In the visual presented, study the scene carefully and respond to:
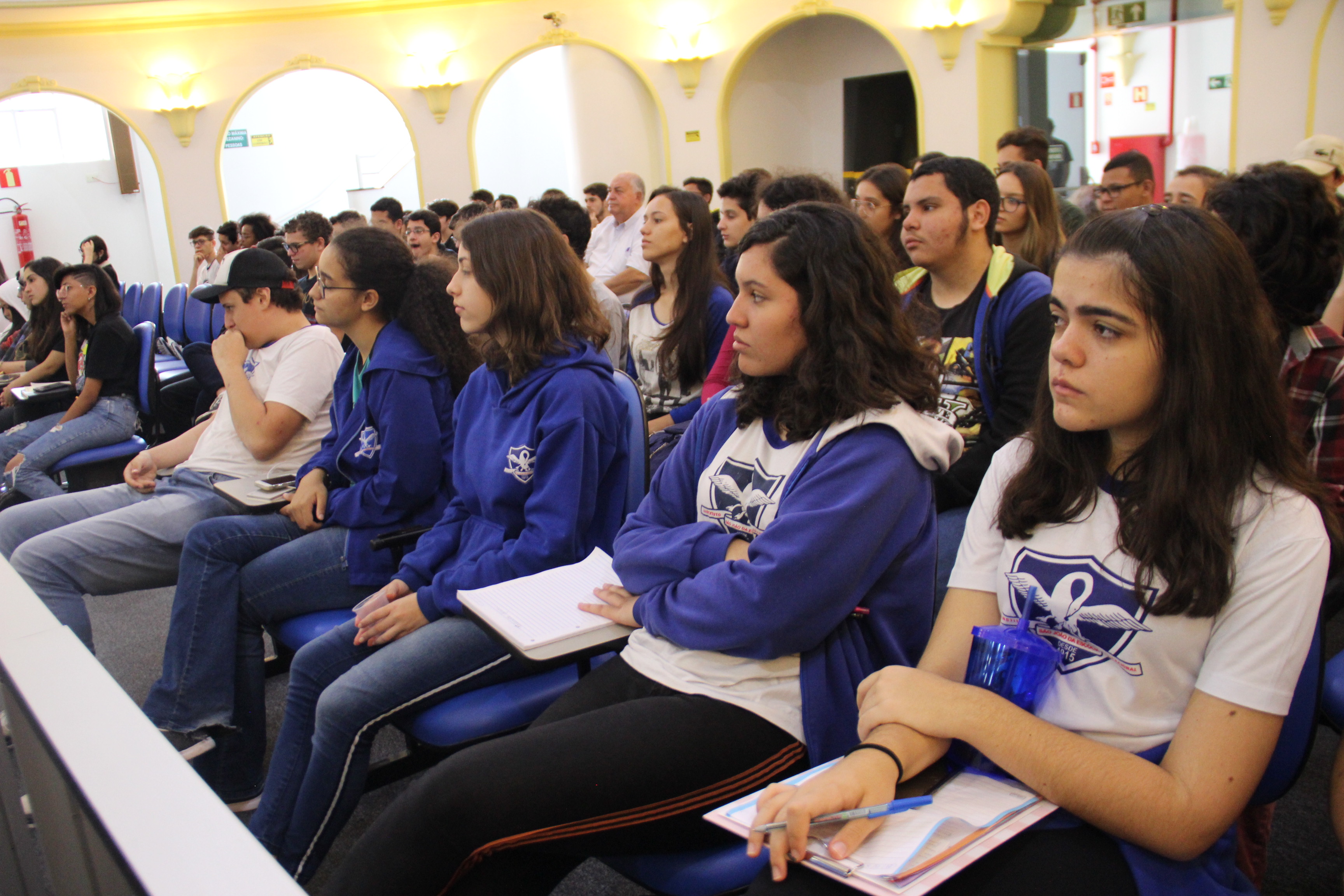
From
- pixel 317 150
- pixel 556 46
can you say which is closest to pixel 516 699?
pixel 556 46

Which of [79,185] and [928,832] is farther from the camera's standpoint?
[79,185]

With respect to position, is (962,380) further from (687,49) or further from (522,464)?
(687,49)

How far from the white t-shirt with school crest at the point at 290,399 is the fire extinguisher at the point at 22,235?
1139 cm

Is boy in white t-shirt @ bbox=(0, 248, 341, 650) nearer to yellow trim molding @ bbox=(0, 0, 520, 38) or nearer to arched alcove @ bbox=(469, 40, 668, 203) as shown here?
arched alcove @ bbox=(469, 40, 668, 203)

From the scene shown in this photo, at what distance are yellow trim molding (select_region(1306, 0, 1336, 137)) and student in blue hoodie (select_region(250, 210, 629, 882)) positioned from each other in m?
6.72

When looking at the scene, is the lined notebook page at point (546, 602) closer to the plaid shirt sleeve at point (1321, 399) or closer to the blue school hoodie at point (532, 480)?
the blue school hoodie at point (532, 480)

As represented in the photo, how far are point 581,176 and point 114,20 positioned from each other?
16.2ft

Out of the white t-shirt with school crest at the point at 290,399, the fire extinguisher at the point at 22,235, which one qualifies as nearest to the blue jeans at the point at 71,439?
the white t-shirt with school crest at the point at 290,399

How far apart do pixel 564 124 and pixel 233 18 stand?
3.53 meters

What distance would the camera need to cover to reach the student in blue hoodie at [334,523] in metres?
2.28

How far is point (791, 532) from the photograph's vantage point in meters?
1.35

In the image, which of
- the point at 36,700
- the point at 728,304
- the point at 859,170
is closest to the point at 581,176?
the point at 859,170

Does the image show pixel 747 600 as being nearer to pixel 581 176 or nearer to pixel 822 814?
pixel 822 814

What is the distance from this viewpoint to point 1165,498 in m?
1.09
